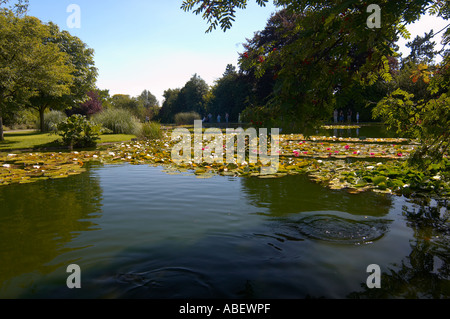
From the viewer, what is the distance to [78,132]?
12461 millimetres

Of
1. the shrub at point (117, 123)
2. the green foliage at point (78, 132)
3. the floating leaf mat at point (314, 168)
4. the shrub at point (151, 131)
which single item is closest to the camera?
the floating leaf mat at point (314, 168)

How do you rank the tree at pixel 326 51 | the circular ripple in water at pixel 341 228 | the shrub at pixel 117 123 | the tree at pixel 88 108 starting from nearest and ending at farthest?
1. the tree at pixel 326 51
2. the circular ripple in water at pixel 341 228
3. the shrub at pixel 117 123
4. the tree at pixel 88 108

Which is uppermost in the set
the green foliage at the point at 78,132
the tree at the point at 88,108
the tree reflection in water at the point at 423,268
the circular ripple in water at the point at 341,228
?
the tree at the point at 88,108

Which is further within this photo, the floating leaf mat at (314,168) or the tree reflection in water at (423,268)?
the floating leaf mat at (314,168)

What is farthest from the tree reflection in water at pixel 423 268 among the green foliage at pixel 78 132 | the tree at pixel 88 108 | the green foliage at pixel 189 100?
the green foliage at pixel 189 100

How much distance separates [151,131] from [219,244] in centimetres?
1411

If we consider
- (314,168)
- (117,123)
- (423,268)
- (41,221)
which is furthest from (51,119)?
(423,268)

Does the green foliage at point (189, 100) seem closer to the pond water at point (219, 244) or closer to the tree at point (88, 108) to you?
the tree at point (88, 108)

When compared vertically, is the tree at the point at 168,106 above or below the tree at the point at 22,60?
above

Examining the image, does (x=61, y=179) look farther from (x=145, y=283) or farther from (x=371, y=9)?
(x=371, y=9)

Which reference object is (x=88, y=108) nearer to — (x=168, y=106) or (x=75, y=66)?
(x=75, y=66)

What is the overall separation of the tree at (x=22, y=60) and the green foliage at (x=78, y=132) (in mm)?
3270

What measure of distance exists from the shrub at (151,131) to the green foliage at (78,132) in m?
3.79

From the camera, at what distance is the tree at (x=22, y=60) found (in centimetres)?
1327
